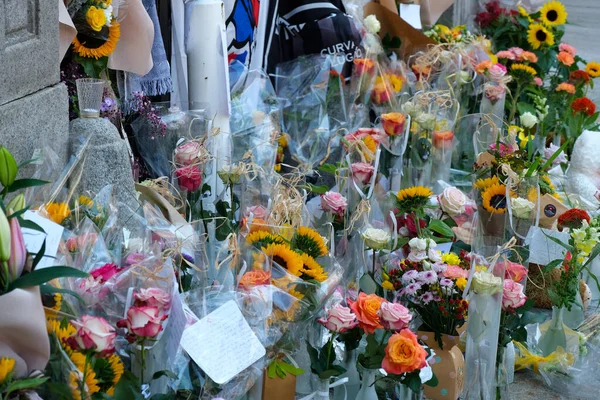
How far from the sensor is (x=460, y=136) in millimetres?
4117

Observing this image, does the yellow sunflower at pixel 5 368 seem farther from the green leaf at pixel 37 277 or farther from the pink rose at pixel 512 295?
the pink rose at pixel 512 295

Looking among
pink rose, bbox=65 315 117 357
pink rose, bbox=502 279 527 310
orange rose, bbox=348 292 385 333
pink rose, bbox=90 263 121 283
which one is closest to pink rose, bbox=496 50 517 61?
pink rose, bbox=502 279 527 310

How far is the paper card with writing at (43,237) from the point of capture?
1.66m

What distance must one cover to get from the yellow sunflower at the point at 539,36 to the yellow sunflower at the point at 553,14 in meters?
0.08

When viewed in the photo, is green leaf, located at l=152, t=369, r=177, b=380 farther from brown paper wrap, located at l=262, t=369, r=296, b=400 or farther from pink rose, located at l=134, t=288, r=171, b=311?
brown paper wrap, located at l=262, t=369, r=296, b=400

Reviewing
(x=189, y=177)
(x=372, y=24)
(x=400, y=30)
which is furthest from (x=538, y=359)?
(x=400, y=30)

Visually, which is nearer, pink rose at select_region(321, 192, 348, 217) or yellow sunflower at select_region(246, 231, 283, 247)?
yellow sunflower at select_region(246, 231, 283, 247)

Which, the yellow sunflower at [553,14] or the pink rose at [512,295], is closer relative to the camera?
the pink rose at [512,295]

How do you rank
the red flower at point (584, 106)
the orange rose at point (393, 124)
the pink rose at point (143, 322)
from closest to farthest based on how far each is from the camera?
the pink rose at point (143, 322) → the orange rose at point (393, 124) → the red flower at point (584, 106)

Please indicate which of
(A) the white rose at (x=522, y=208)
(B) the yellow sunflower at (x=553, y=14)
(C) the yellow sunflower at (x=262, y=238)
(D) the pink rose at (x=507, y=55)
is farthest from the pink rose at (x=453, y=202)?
(B) the yellow sunflower at (x=553, y=14)

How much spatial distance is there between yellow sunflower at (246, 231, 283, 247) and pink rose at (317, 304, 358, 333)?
0.23 meters

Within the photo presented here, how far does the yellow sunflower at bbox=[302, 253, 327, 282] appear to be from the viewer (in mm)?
2080

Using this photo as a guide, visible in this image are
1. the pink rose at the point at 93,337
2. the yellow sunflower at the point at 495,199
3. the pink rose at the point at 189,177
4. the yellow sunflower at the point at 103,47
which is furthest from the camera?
the yellow sunflower at the point at 495,199

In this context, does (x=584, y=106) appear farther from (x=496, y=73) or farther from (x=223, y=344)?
(x=223, y=344)
